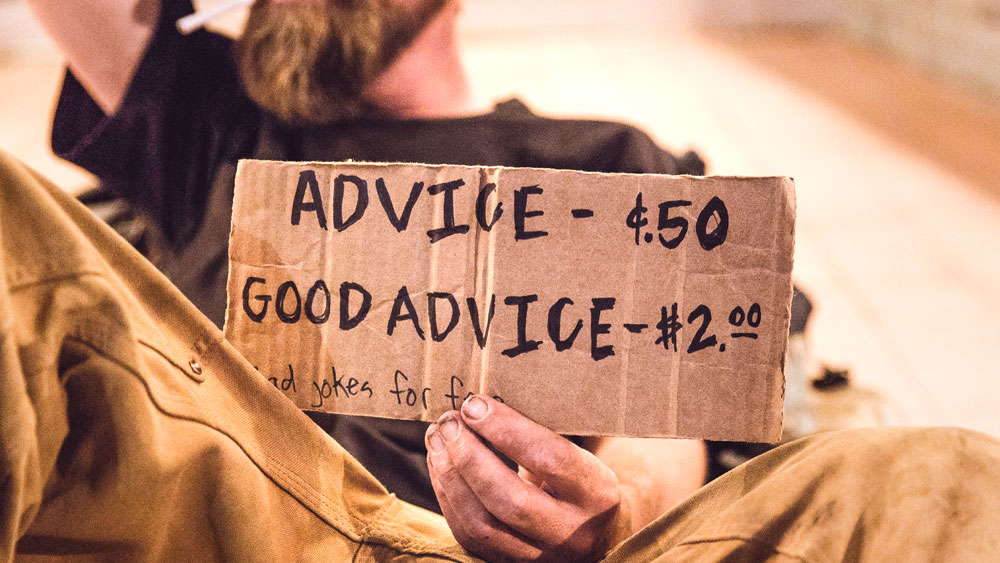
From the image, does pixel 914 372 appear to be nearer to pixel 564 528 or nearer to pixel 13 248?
pixel 564 528

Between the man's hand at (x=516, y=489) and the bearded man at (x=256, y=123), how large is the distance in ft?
0.58

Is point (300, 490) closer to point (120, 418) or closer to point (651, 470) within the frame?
point (120, 418)

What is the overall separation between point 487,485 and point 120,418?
0.25 metres

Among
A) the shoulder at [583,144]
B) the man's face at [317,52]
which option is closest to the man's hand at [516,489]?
the shoulder at [583,144]

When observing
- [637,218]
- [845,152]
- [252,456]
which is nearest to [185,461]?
[252,456]

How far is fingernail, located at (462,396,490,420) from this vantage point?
0.52 meters

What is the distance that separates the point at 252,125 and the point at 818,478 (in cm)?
76

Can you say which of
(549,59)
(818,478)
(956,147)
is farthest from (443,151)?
(549,59)

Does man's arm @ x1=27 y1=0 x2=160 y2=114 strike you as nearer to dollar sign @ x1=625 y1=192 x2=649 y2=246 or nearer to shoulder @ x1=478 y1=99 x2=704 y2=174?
shoulder @ x1=478 y1=99 x2=704 y2=174

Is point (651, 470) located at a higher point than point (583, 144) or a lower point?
lower

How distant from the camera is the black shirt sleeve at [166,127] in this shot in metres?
0.86

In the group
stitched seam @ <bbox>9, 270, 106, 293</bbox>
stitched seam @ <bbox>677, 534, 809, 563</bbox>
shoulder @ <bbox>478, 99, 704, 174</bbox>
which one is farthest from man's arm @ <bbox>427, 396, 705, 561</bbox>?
shoulder @ <bbox>478, 99, 704, 174</bbox>

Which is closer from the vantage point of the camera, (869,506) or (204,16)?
(869,506)

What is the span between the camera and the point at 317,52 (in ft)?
3.10
